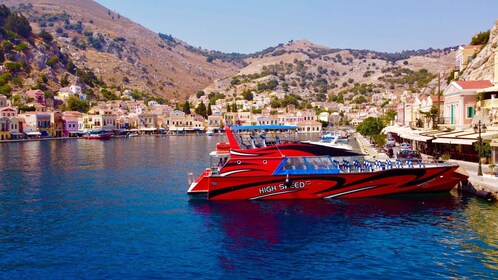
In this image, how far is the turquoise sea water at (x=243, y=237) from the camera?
58.7 ft

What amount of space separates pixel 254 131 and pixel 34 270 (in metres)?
17.3

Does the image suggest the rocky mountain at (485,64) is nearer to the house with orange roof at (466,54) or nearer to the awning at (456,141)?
the house with orange roof at (466,54)

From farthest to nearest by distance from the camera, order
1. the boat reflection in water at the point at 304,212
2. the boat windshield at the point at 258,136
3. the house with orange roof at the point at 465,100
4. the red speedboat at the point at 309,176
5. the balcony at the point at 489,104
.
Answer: the house with orange roof at the point at 465,100 < the balcony at the point at 489,104 < the boat windshield at the point at 258,136 < the red speedboat at the point at 309,176 < the boat reflection in water at the point at 304,212

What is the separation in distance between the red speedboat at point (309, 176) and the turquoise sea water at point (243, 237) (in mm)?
753

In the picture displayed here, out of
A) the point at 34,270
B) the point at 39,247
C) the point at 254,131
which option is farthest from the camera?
the point at 254,131

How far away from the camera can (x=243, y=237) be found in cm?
2202

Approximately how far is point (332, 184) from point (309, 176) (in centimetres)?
146

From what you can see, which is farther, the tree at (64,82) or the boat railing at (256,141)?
the tree at (64,82)

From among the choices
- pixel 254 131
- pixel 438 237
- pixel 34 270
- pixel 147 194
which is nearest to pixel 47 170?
pixel 147 194

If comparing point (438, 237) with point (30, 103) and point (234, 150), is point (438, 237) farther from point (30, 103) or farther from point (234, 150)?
point (30, 103)

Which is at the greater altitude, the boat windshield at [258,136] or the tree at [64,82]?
the tree at [64,82]

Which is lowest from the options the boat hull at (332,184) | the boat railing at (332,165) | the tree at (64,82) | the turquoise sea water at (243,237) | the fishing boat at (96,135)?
the turquoise sea water at (243,237)

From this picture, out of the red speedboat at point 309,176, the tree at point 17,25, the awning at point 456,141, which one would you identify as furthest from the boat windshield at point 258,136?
the tree at point 17,25

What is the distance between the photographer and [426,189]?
2972cm
